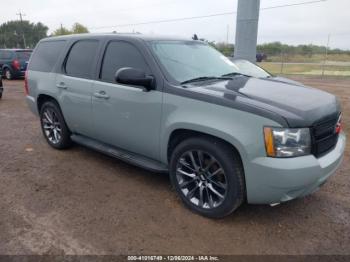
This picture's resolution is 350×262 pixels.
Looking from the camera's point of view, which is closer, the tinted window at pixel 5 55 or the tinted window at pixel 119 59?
the tinted window at pixel 119 59

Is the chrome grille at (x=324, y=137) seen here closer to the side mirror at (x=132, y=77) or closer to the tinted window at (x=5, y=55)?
the side mirror at (x=132, y=77)

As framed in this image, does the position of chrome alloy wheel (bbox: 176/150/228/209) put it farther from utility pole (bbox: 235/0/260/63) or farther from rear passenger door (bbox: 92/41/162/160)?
utility pole (bbox: 235/0/260/63)

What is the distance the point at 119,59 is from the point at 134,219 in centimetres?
201

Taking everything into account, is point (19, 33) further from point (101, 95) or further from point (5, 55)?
point (101, 95)

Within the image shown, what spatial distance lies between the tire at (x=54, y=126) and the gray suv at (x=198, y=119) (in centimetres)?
28

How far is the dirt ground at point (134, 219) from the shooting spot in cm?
296

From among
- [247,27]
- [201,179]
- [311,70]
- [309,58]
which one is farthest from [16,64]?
[309,58]

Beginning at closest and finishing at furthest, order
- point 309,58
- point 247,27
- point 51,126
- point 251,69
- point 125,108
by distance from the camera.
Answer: point 125,108
point 51,126
point 251,69
point 247,27
point 309,58

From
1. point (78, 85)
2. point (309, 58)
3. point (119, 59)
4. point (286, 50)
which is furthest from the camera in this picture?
point (286, 50)

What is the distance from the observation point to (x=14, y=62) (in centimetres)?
1689

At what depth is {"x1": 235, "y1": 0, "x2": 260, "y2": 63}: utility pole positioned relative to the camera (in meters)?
9.67

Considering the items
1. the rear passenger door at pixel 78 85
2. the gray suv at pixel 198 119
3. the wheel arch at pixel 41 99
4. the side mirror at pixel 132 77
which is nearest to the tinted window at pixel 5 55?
the wheel arch at pixel 41 99

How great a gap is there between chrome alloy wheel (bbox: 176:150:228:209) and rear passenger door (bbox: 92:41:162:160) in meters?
0.44

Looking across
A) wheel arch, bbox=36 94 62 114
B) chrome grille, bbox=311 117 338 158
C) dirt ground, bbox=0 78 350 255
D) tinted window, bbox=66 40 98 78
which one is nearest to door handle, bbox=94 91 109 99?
tinted window, bbox=66 40 98 78
